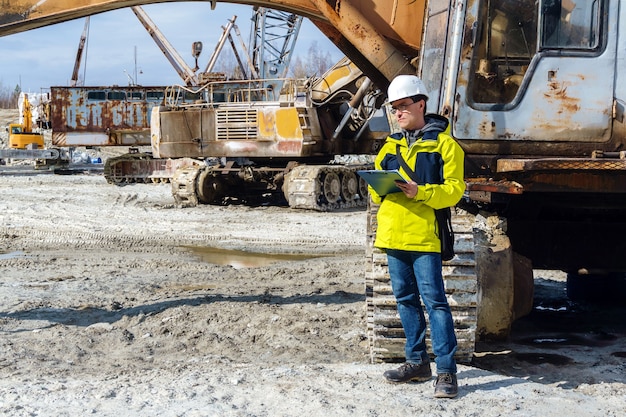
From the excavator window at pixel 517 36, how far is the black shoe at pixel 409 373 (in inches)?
65.7

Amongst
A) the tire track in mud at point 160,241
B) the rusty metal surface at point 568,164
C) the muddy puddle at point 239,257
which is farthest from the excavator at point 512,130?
the tire track in mud at point 160,241

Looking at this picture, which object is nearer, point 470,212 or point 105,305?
point 470,212

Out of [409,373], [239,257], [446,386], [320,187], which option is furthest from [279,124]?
[446,386]

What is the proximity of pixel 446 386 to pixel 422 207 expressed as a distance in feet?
3.09

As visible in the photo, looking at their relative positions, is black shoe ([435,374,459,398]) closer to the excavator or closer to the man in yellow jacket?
the man in yellow jacket

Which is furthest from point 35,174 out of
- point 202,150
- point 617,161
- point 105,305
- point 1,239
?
point 617,161

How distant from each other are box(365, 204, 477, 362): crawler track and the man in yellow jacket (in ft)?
1.37

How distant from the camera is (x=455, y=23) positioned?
507cm

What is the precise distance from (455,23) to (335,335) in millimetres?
2380

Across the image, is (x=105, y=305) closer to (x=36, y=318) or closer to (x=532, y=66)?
(x=36, y=318)

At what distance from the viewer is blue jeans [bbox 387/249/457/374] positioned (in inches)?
168

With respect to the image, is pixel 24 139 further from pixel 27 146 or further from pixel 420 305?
pixel 420 305

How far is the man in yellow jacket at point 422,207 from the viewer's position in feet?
13.7

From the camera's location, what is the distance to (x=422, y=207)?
4223 millimetres
